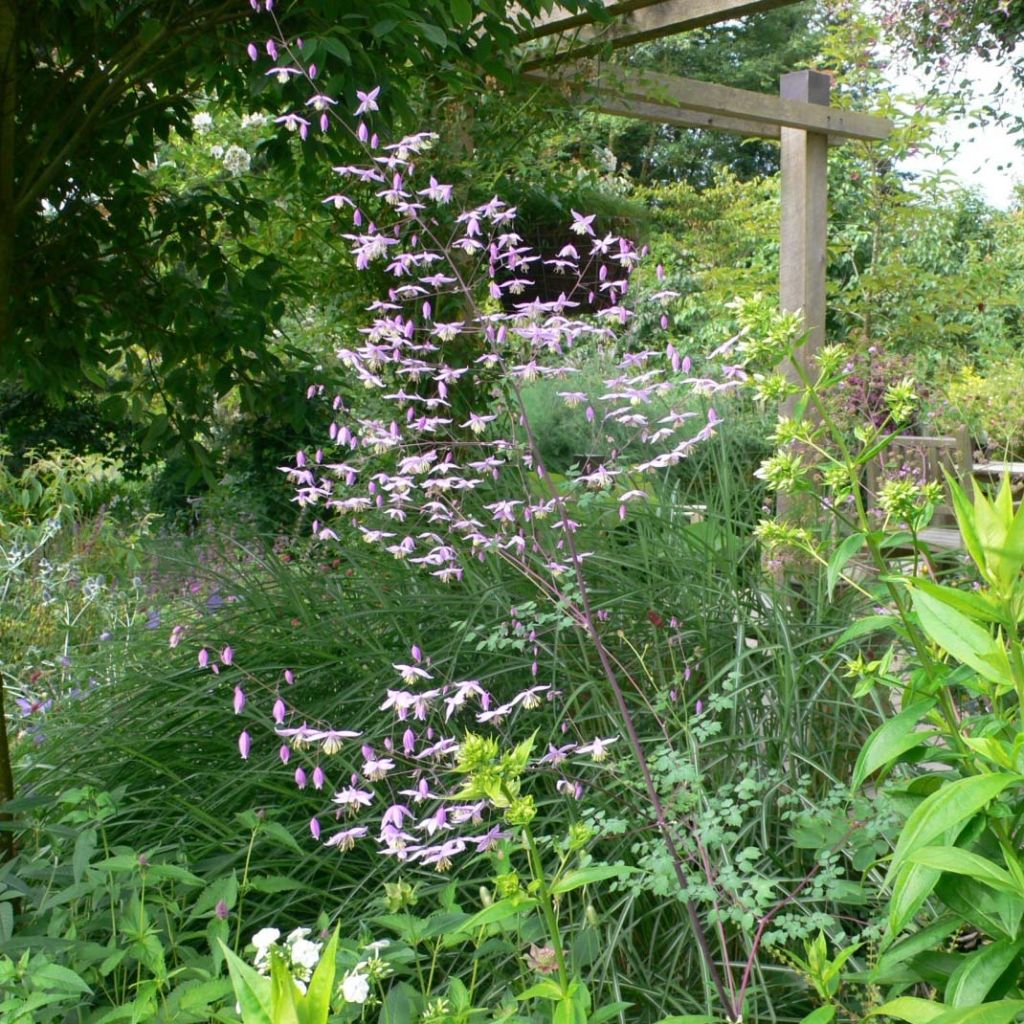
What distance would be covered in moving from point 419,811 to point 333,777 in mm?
260

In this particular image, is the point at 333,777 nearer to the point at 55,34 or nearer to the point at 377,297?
the point at 55,34

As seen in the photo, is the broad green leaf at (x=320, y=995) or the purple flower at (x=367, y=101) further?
the purple flower at (x=367, y=101)

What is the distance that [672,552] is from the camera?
2660 mm

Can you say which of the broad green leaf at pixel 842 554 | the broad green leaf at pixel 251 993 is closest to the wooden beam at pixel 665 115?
the broad green leaf at pixel 842 554

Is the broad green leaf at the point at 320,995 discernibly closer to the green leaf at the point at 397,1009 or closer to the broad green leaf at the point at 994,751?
the green leaf at the point at 397,1009

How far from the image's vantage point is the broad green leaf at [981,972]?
44.6 inches

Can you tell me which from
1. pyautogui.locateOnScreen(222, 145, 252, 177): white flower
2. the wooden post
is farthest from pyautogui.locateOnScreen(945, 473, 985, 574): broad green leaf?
pyautogui.locateOnScreen(222, 145, 252, 177): white flower

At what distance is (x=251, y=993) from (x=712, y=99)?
5.19 metres

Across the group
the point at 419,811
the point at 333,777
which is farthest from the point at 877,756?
the point at 333,777

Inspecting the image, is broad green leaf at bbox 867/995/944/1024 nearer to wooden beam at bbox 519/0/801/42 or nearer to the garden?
the garden

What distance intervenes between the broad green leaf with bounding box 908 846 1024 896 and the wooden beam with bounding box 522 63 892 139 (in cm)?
375

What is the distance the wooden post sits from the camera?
5793mm

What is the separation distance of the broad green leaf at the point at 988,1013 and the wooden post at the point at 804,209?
194 inches

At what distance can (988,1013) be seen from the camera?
1052mm
